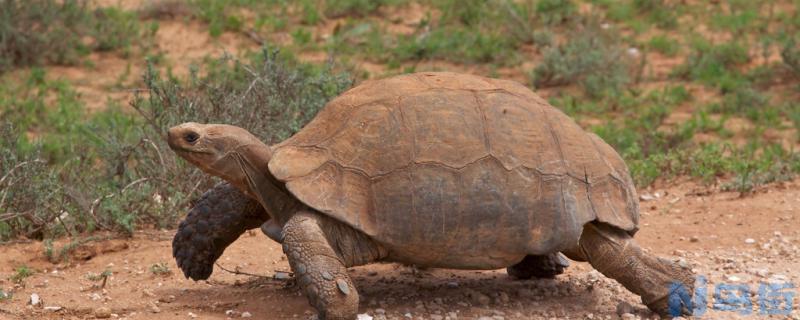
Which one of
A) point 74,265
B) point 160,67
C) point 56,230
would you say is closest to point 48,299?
point 74,265

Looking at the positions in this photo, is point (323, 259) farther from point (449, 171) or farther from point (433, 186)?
point (449, 171)

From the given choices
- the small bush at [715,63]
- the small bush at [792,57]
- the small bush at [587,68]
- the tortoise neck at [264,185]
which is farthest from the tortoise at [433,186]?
the small bush at [792,57]

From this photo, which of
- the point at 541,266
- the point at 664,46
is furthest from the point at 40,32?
the point at 541,266

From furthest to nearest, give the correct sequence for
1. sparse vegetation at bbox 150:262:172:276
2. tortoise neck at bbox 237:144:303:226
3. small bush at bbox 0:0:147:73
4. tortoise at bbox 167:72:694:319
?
small bush at bbox 0:0:147:73 < sparse vegetation at bbox 150:262:172:276 < tortoise neck at bbox 237:144:303:226 < tortoise at bbox 167:72:694:319

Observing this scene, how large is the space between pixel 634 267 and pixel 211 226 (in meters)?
2.13

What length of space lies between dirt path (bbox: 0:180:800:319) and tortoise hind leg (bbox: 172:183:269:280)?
18 centimetres

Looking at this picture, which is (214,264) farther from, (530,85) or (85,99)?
(530,85)

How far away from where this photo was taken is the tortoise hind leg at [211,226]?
572 cm

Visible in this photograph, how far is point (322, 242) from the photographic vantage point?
494 cm

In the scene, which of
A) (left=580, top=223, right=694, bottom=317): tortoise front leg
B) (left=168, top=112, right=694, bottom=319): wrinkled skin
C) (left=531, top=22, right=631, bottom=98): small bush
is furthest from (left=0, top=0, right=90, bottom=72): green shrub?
(left=580, top=223, right=694, bottom=317): tortoise front leg

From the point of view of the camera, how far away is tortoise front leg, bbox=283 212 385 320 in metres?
4.88

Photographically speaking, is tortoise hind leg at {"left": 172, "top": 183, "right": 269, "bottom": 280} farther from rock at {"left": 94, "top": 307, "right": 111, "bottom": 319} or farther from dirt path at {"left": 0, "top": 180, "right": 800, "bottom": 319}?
rock at {"left": 94, "top": 307, "right": 111, "bottom": 319}

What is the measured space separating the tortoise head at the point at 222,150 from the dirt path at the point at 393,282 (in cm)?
70

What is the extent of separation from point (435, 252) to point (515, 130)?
Result: 0.69 m
